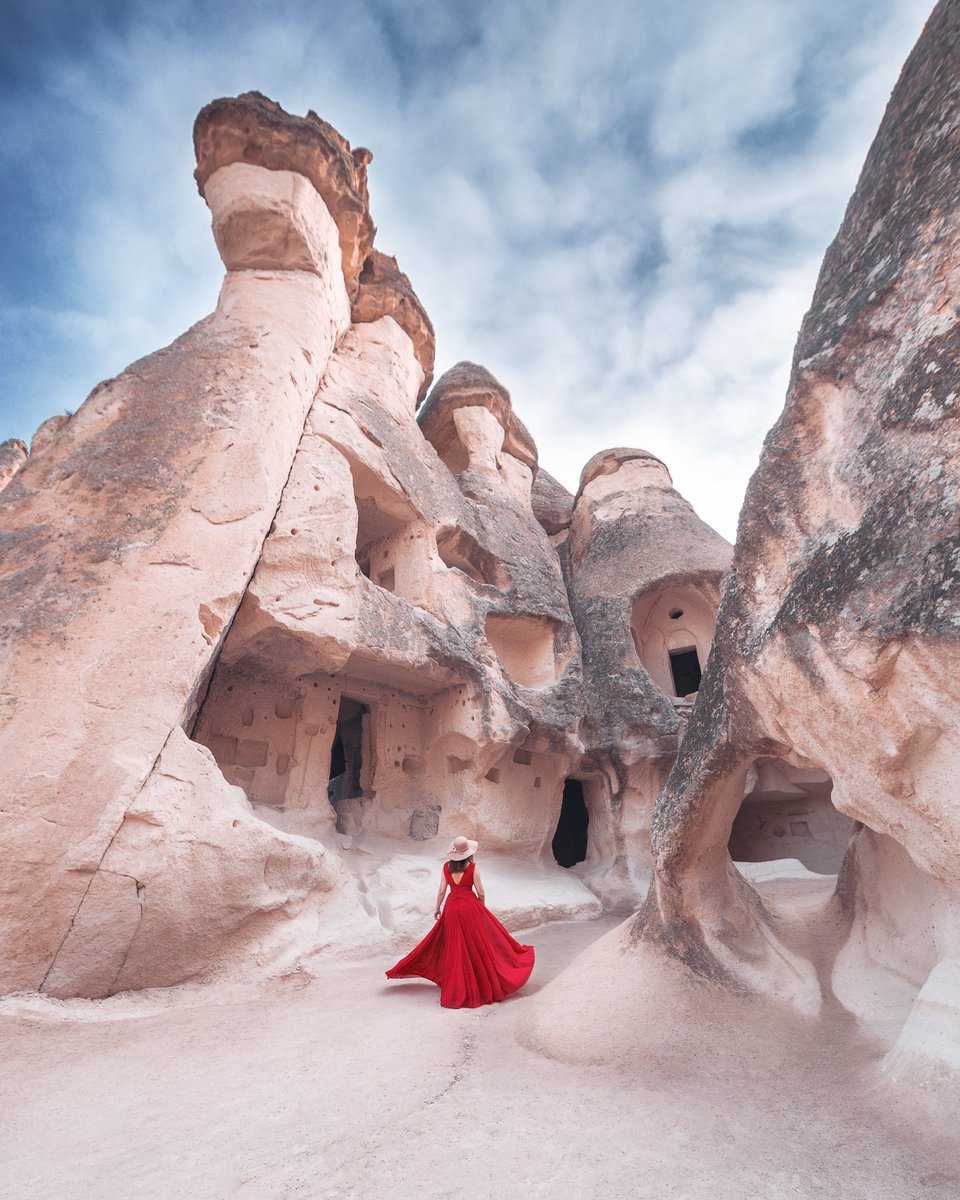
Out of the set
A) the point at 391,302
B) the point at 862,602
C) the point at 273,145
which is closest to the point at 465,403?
the point at 391,302

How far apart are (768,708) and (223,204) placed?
794cm

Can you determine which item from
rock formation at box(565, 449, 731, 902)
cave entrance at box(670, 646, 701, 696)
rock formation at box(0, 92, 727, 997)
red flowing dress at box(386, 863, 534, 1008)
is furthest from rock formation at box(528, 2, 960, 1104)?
cave entrance at box(670, 646, 701, 696)

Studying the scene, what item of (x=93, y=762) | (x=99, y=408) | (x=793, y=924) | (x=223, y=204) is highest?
(x=223, y=204)

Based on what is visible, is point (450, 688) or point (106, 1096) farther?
point (450, 688)

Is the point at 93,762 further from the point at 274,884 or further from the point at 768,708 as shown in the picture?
the point at 768,708

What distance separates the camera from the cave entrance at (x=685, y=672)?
11.4m

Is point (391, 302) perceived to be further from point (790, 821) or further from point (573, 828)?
point (790, 821)

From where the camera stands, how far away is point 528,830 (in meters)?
7.73

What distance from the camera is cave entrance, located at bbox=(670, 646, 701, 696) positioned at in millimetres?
11430

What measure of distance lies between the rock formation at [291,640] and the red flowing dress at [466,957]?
96 centimetres

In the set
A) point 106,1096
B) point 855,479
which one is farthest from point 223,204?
point 106,1096

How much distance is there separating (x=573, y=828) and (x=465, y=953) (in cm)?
699

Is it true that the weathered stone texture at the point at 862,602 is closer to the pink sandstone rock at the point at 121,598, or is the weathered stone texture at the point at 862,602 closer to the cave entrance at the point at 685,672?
the pink sandstone rock at the point at 121,598

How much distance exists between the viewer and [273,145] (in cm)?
733
